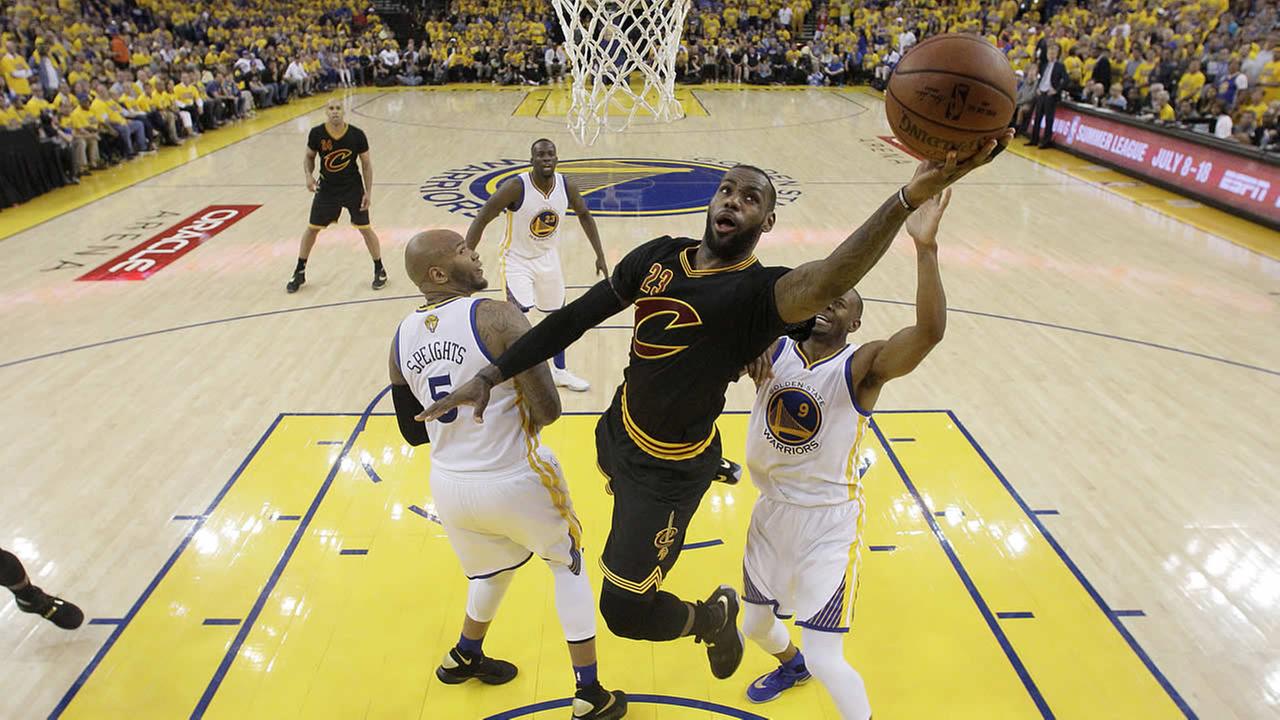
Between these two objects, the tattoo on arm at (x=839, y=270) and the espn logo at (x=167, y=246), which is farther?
the espn logo at (x=167, y=246)

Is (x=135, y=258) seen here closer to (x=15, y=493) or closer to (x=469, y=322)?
(x=15, y=493)

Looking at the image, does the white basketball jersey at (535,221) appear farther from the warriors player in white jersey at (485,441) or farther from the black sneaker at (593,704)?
the black sneaker at (593,704)

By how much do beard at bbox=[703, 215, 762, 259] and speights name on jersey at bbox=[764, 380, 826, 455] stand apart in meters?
0.70

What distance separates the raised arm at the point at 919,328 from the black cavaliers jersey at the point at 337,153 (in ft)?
20.2

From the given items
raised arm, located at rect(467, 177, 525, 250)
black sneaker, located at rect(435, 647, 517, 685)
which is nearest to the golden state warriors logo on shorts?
black sneaker, located at rect(435, 647, 517, 685)

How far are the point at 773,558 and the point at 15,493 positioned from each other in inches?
176

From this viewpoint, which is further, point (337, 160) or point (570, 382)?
point (337, 160)

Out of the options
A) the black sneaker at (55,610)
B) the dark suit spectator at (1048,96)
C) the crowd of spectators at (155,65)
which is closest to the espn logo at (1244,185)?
the dark suit spectator at (1048,96)

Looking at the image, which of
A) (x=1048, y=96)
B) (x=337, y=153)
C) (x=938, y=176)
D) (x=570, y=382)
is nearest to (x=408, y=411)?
(x=938, y=176)

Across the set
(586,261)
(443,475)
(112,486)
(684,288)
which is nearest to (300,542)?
(112,486)

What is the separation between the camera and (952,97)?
2.21m

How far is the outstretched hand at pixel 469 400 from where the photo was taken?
2.68 meters

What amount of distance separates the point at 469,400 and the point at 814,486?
4.15 ft

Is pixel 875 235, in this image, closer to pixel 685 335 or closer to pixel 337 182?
pixel 685 335
